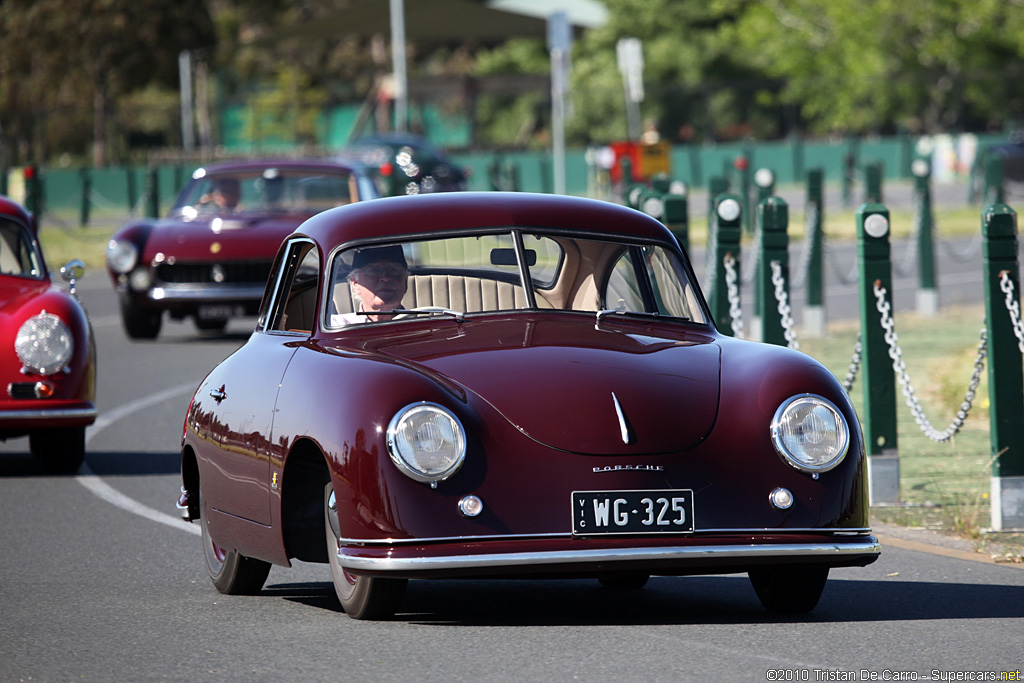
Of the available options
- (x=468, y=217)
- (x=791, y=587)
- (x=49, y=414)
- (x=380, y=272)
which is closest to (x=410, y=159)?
(x=49, y=414)

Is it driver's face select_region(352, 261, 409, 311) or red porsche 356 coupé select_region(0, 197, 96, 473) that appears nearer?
driver's face select_region(352, 261, 409, 311)

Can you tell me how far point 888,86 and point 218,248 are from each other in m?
40.0

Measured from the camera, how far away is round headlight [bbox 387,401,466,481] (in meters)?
5.69

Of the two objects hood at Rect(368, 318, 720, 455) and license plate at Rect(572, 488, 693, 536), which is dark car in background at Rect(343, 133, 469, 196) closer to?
hood at Rect(368, 318, 720, 455)

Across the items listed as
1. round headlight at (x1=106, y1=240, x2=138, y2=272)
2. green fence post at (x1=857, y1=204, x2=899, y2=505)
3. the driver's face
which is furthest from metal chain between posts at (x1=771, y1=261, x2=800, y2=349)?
round headlight at (x1=106, y1=240, x2=138, y2=272)

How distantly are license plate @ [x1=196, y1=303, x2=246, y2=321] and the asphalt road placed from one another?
27.9 feet

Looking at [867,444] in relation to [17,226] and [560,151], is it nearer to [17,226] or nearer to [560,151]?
[17,226]

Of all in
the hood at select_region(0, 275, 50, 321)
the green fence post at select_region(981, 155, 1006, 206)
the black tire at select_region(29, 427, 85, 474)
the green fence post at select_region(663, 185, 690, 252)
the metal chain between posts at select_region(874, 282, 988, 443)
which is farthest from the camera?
the green fence post at select_region(981, 155, 1006, 206)

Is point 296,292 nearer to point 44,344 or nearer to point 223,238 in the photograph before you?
point 44,344

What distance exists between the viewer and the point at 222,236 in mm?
17281

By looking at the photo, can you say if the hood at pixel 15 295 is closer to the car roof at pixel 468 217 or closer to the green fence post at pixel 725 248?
the car roof at pixel 468 217

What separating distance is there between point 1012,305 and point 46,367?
527 centimetres

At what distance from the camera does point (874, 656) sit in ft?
18.4

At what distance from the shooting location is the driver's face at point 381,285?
6.77m
